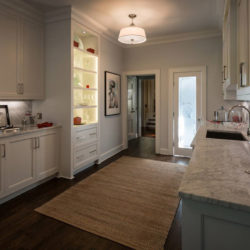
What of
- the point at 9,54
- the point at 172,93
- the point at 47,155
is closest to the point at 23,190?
the point at 47,155

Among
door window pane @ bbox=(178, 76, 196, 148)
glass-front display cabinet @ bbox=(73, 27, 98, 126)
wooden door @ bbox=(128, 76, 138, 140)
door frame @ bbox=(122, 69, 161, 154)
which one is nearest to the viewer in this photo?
glass-front display cabinet @ bbox=(73, 27, 98, 126)

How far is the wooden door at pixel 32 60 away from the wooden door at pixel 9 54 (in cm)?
14

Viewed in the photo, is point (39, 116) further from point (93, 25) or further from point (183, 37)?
point (183, 37)

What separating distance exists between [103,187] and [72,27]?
8.55 ft

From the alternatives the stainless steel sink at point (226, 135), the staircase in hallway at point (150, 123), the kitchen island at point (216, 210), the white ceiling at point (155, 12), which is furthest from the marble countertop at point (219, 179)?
the staircase in hallway at point (150, 123)

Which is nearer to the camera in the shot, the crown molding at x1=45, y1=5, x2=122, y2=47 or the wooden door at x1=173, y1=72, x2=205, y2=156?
the crown molding at x1=45, y1=5, x2=122, y2=47

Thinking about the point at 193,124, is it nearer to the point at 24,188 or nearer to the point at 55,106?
the point at 55,106

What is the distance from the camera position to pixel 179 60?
464 centimetres

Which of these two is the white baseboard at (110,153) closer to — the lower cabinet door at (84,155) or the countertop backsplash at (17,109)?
the lower cabinet door at (84,155)

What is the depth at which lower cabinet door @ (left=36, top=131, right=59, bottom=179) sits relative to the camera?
119 inches

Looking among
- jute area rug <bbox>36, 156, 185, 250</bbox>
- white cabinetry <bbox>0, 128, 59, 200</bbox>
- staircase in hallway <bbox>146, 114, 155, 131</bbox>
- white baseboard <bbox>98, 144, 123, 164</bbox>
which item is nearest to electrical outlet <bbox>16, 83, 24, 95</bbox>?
white cabinetry <bbox>0, 128, 59, 200</bbox>

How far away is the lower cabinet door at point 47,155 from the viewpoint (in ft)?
9.96

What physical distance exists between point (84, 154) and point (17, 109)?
1366 mm

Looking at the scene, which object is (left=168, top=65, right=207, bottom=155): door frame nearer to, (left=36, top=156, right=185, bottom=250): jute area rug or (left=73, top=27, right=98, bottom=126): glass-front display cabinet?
(left=36, top=156, right=185, bottom=250): jute area rug
